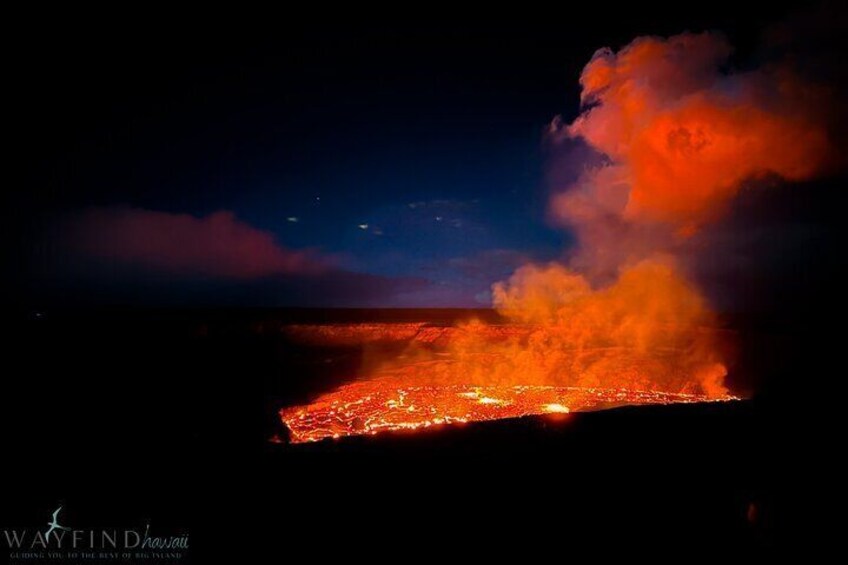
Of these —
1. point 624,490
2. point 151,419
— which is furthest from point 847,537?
point 151,419

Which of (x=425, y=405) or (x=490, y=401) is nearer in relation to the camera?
(x=425, y=405)

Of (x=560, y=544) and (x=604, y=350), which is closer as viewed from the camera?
(x=560, y=544)

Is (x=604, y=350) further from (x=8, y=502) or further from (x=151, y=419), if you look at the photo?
(x=8, y=502)

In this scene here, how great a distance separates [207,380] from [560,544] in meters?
18.3

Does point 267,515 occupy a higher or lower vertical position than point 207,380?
higher

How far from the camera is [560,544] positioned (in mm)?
3590

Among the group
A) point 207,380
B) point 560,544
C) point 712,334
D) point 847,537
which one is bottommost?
point 207,380

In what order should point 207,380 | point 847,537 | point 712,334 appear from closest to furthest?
point 847,537 < point 207,380 < point 712,334

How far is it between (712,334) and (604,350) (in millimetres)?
8354

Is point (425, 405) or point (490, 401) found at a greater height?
point (490, 401)

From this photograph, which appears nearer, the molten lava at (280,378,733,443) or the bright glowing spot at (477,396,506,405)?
the molten lava at (280,378,733,443)

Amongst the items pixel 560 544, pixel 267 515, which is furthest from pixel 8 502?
pixel 560 544

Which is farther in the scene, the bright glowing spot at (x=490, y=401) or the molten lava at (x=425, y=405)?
the bright glowing spot at (x=490, y=401)

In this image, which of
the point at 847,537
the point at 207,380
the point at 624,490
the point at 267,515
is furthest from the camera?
the point at 207,380
